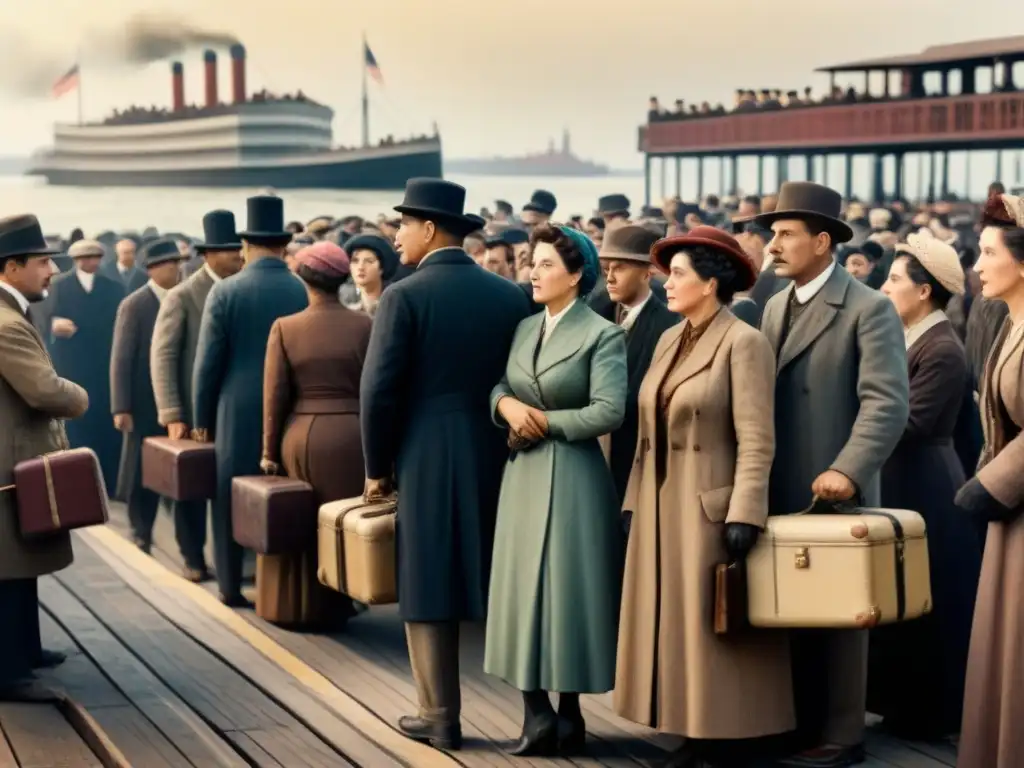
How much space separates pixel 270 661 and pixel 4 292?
202 centimetres

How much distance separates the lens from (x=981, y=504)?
5.21m

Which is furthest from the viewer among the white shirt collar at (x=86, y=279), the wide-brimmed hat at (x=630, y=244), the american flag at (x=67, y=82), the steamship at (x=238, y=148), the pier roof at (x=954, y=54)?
the steamship at (x=238, y=148)

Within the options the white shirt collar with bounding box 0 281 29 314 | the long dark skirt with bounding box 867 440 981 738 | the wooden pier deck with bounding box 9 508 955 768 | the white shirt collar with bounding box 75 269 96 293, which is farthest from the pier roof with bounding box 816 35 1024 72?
the white shirt collar with bounding box 0 281 29 314

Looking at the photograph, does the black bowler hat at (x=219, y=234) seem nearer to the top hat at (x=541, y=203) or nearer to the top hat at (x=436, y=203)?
the top hat at (x=436, y=203)

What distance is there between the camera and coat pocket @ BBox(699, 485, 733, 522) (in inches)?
229

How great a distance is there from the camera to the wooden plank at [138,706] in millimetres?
6387

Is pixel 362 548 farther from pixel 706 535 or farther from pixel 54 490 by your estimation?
pixel 706 535

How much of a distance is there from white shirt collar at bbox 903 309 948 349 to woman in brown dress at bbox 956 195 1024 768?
4.13ft

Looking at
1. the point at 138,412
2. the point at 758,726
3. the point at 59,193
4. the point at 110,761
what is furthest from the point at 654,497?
the point at 59,193

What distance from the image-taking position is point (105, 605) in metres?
9.05

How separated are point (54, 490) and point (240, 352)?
2.51 m

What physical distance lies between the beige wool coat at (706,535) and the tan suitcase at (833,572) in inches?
5.0

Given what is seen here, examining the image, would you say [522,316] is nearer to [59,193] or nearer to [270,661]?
[270,661]

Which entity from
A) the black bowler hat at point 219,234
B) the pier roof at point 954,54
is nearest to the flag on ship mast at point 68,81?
the pier roof at point 954,54
